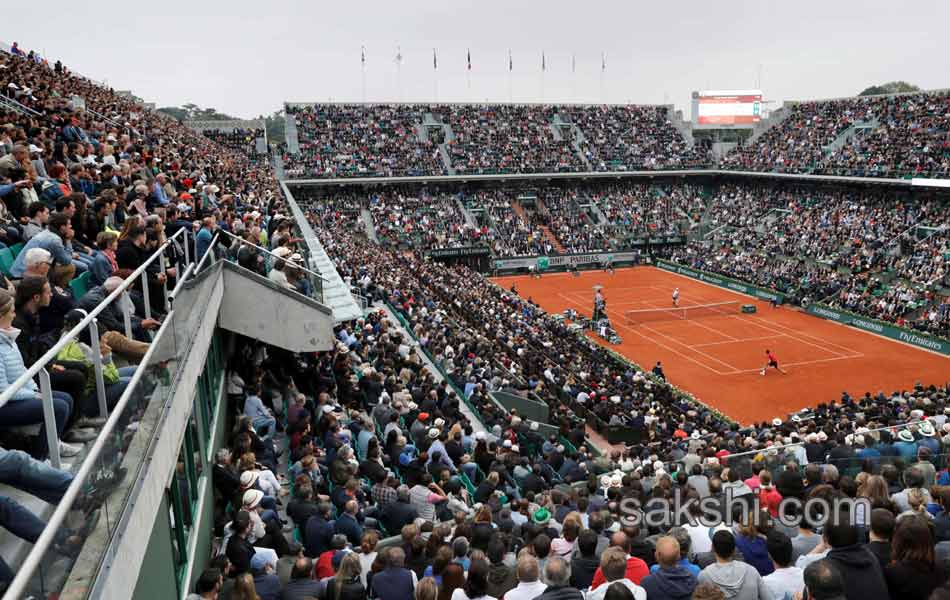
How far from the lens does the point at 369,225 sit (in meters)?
56.5

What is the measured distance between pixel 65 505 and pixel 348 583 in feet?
11.3

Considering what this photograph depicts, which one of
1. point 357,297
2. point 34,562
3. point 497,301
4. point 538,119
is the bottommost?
point 497,301

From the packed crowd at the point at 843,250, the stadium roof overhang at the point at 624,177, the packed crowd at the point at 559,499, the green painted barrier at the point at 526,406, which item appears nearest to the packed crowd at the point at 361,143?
the stadium roof overhang at the point at 624,177

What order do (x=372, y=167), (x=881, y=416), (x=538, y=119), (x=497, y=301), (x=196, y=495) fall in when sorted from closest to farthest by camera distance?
(x=196, y=495) < (x=881, y=416) < (x=497, y=301) < (x=372, y=167) < (x=538, y=119)

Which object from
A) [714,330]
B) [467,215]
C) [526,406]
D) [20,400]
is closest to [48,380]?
[20,400]

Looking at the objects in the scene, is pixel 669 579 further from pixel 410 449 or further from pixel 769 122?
pixel 769 122

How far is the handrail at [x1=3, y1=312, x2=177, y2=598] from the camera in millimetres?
2941

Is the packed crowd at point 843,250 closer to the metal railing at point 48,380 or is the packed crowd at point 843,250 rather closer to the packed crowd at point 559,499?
the packed crowd at point 559,499

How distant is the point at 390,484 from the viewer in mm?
9719

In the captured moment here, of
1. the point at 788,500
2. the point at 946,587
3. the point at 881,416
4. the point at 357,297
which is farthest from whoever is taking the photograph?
the point at 357,297

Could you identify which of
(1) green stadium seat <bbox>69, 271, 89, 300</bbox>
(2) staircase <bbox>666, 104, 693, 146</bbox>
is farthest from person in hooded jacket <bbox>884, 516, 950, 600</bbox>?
(2) staircase <bbox>666, 104, 693, 146</bbox>

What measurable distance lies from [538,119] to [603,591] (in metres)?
67.7

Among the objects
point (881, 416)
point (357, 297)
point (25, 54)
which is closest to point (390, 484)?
point (881, 416)

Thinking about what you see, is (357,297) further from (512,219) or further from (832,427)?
(512,219)
